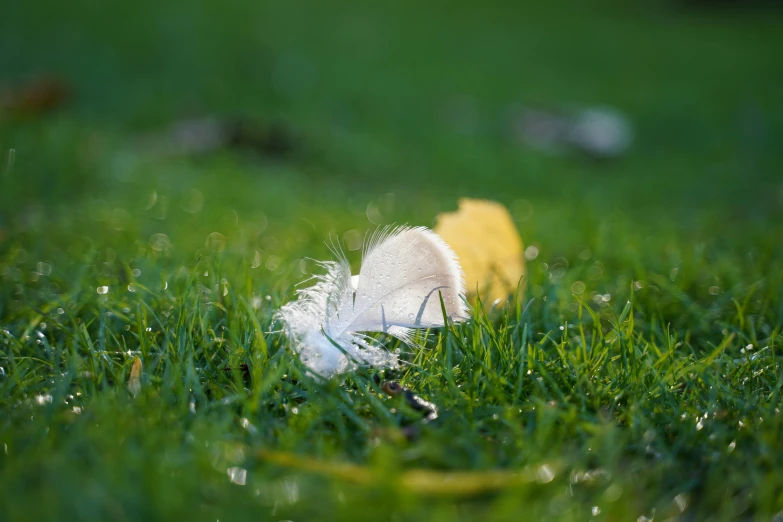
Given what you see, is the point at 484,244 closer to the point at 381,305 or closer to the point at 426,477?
the point at 381,305

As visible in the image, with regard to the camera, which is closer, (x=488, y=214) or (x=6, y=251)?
(x=488, y=214)

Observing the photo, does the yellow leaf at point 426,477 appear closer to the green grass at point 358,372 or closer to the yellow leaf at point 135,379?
the green grass at point 358,372

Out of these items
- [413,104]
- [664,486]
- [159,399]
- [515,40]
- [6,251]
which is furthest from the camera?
[515,40]

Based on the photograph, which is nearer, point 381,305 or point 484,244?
point 381,305

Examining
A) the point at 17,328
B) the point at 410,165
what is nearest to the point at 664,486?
the point at 17,328

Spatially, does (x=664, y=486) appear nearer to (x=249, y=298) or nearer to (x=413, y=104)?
(x=249, y=298)

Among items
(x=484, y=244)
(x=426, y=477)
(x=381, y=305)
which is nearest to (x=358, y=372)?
(x=381, y=305)
